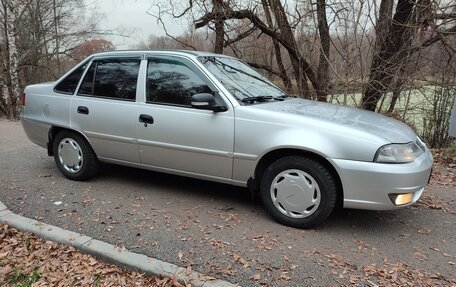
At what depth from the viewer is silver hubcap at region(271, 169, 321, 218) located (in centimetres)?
358

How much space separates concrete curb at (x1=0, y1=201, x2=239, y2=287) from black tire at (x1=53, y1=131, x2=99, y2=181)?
1147 mm

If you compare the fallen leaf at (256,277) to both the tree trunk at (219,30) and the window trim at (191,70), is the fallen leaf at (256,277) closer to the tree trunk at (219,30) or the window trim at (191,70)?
the window trim at (191,70)

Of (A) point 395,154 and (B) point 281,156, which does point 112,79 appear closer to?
(B) point 281,156

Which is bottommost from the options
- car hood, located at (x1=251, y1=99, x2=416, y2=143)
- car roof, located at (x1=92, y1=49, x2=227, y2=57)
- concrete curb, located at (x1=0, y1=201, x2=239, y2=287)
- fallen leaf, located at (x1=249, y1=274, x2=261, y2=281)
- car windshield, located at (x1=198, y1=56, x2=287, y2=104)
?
concrete curb, located at (x1=0, y1=201, x2=239, y2=287)

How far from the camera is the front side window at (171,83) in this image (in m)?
4.14

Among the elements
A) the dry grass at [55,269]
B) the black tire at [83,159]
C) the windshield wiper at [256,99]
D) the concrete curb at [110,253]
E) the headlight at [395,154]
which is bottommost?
the dry grass at [55,269]

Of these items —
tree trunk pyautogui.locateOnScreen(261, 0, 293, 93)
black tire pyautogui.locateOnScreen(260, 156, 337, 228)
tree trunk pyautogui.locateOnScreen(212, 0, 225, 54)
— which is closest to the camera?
black tire pyautogui.locateOnScreen(260, 156, 337, 228)

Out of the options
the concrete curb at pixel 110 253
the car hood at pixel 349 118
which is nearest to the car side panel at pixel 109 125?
the concrete curb at pixel 110 253

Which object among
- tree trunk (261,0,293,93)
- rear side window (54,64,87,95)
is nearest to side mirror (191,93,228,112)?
rear side window (54,64,87,95)

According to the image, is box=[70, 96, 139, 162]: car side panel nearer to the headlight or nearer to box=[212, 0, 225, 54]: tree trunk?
the headlight

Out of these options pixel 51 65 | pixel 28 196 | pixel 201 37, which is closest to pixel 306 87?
pixel 201 37

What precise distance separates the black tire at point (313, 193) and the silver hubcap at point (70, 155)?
252 cm

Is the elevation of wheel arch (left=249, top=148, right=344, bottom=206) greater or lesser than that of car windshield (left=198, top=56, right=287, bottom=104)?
lesser

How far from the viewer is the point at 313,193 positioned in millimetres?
3574
